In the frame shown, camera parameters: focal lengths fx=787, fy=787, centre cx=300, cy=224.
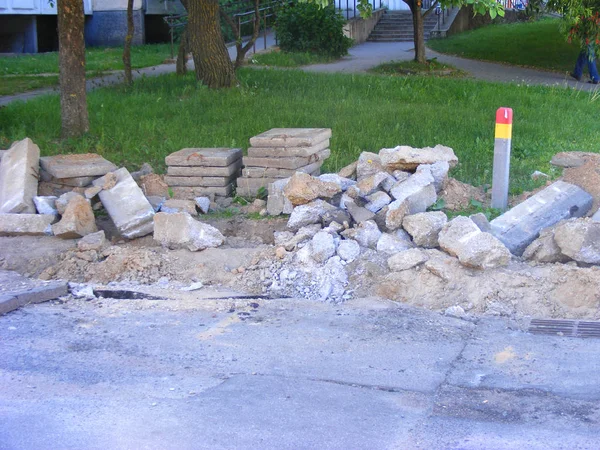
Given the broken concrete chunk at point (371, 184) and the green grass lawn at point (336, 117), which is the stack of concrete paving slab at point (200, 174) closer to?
the green grass lawn at point (336, 117)

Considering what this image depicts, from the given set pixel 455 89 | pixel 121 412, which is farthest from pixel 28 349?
pixel 455 89

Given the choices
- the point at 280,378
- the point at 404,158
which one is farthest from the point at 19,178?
the point at 280,378

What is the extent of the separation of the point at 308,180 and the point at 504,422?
381 cm

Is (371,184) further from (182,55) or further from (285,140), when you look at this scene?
(182,55)

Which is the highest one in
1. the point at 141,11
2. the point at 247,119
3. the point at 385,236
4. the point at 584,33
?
the point at 141,11

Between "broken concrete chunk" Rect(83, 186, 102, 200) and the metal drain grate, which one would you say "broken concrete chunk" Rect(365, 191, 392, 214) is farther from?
"broken concrete chunk" Rect(83, 186, 102, 200)

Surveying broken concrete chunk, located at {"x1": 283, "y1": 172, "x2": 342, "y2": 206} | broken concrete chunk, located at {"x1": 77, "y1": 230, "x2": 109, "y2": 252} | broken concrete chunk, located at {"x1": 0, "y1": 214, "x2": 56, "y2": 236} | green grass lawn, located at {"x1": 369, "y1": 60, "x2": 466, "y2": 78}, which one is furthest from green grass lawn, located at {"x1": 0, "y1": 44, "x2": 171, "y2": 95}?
broken concrete chunk, located at {"x1": 283, "y1": 172, "x2": 342, "y2": 206}

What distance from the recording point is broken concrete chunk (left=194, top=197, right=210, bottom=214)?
8.31 m

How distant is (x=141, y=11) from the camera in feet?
90.0

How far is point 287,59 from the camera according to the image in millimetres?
21594

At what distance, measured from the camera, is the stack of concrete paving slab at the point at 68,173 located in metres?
8.45

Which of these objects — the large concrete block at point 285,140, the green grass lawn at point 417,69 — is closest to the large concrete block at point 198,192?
the large concrete block at point 285,140

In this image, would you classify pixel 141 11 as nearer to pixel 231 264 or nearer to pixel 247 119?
pixel 247 119

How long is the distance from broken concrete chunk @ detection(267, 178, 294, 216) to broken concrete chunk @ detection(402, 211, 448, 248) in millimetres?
1603
